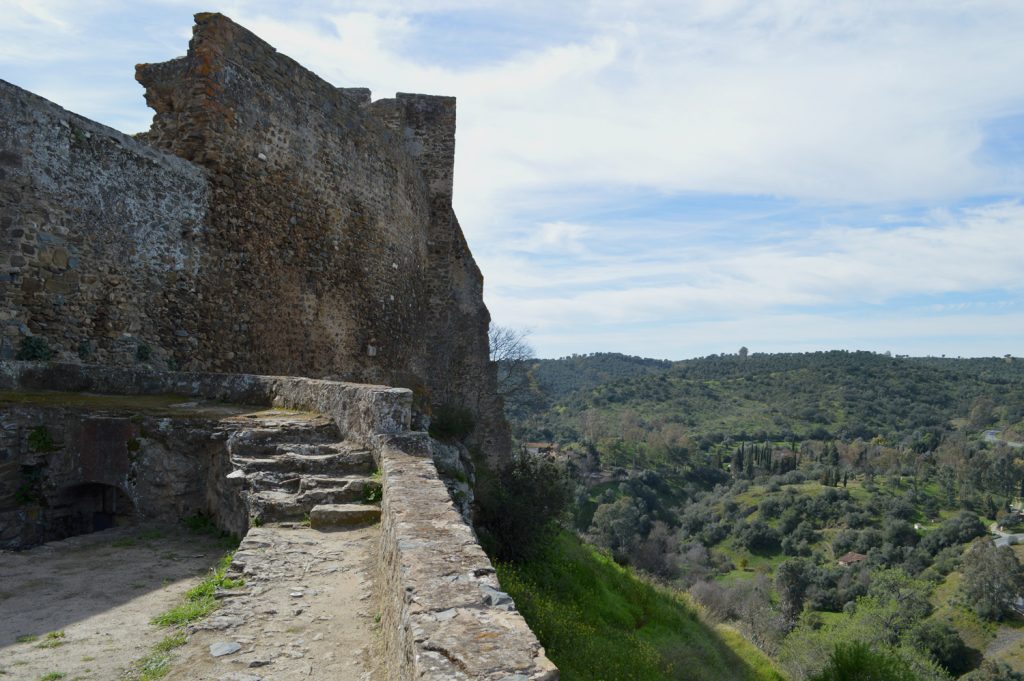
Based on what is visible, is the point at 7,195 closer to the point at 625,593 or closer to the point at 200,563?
the point at 200,563

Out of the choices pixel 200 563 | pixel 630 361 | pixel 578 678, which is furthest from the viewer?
pixel 630 361

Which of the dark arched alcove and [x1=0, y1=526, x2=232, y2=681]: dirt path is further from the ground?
the dark arched alcove

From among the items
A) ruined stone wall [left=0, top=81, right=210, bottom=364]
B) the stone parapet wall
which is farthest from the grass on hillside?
ruined stone wall [left=0, top=81, right=210, bottom=364]

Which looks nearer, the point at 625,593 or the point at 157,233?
the point at 157,233

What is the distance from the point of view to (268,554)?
14.3ft

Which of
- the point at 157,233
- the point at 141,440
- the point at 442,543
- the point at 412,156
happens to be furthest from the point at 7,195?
the point at 412,156

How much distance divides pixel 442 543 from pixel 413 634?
→ 94cm

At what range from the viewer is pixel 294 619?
3545 mm

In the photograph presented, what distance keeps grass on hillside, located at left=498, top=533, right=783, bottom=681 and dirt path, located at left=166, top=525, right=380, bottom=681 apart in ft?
15.3

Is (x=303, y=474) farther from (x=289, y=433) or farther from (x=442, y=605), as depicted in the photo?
(x=442, y=605)

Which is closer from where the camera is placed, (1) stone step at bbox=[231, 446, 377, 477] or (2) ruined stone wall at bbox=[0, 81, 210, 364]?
(1) stone step at bbox=[231, 446, 377, 477]

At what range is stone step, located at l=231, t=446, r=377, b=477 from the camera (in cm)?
550

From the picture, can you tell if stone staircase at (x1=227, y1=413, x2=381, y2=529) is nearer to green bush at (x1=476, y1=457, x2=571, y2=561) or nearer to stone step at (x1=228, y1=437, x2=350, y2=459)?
stone step at (x1=228, y1=437, x2=350, y2=459)

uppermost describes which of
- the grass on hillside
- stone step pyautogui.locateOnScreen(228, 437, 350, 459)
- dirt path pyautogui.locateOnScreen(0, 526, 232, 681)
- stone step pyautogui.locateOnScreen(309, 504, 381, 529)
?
stone step pyautogui.locateOnScreen(228, 437, 350, 459)
